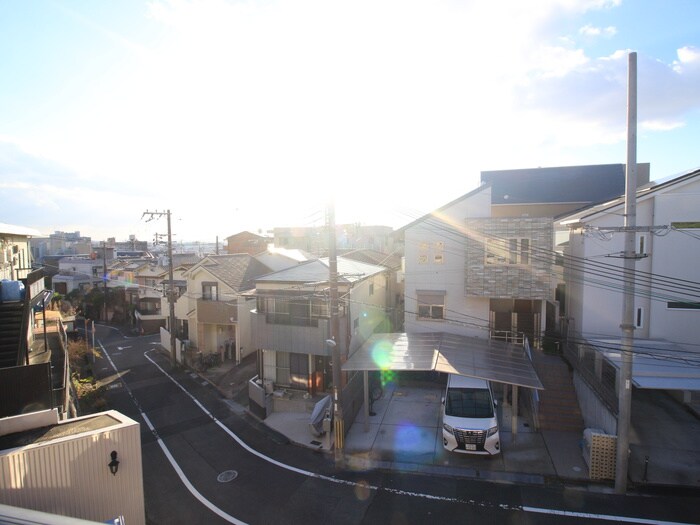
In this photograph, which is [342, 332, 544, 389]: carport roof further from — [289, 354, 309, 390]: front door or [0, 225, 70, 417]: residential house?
[0, 225, 70, 417]: residential house

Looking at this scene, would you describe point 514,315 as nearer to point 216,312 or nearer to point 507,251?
point 507,251

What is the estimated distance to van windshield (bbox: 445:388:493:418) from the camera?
1367 cm

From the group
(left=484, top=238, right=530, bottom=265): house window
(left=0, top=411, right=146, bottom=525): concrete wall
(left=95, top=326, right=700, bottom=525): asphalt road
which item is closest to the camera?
(left=0, top=411, right=146, bottom=525): concrete wall

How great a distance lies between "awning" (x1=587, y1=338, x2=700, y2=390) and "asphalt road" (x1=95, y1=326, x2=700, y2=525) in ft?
9.38

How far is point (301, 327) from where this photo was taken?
18125mm

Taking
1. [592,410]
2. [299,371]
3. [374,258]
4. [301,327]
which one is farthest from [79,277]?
[592,410]

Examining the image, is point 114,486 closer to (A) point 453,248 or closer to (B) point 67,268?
(A) point 453,248

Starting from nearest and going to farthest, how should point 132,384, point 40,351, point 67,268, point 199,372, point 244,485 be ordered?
point 244,485 < point 40,351 < point 132,384 < point 199,372 < point 67,268

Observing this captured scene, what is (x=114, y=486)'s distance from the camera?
7883 mm

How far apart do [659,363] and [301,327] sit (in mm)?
13216

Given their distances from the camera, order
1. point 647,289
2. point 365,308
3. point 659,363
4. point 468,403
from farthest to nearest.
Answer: point 365,308 → point 647,289 → point 468,403 → point 659,363

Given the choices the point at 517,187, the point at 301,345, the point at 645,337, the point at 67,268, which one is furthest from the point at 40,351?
the point at 67,268

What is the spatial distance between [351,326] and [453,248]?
6.45 metres

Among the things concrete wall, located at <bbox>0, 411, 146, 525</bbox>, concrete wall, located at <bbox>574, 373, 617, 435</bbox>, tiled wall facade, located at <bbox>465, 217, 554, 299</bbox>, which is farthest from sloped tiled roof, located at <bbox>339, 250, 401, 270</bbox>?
concrete wall, located at <bbox>0, 411, 146, 525</bbox>
